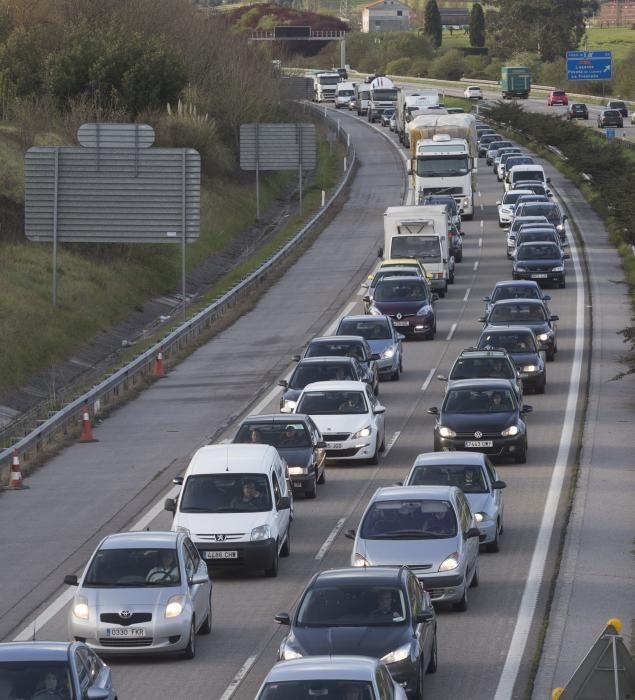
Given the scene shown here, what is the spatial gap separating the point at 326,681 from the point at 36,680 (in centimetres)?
240

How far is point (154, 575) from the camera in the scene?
61.4 feet

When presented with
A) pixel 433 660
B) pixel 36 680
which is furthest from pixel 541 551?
pixel 36 680

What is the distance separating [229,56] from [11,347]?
5822cm

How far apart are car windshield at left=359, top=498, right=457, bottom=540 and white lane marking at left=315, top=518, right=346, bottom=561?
2.80 metres

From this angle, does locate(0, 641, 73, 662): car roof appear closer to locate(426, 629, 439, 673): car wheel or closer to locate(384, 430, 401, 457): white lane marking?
locate(426, 629, 439, 673): car wheel

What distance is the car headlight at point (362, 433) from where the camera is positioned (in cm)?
3042

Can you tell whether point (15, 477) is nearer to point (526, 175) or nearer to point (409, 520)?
point (409, 520)

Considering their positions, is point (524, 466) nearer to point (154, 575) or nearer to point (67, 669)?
point (154, 575)

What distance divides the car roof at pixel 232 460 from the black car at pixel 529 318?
17.6 m

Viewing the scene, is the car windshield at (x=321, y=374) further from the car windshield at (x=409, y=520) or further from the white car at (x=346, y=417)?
the car windshield at (x=409, y=520)

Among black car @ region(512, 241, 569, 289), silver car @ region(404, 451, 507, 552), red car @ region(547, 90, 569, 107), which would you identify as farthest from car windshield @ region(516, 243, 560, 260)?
red car @ region(547, 90, 569, 107)

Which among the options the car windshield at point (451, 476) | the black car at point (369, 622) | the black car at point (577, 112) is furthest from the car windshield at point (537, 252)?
the black car at point (577, 112)

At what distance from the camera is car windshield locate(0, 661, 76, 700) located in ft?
45.5

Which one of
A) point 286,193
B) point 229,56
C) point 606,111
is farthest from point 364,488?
point 606,111
